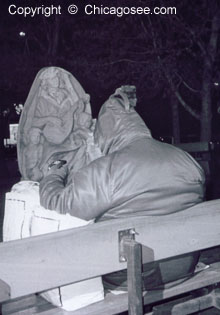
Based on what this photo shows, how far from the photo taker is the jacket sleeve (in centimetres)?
247

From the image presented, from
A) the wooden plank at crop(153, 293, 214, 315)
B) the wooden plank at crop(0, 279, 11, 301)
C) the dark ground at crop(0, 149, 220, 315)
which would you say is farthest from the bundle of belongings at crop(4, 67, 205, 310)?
the dark ground at crop(0, 149, 220, 315)

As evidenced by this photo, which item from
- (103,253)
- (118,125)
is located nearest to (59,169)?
(118,125)

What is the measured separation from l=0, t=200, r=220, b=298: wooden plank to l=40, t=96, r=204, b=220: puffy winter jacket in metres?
0.11

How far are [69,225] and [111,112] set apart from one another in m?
0.71

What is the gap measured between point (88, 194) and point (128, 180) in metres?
0.23

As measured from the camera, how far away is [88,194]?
249 cm

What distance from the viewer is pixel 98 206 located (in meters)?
2.52

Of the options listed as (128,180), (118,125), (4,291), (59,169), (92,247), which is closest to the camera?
(4,291)

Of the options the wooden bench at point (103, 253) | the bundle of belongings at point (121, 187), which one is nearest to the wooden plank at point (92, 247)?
the wooden bench at point (103, 253)

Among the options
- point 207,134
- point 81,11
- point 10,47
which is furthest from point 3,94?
point 207,134

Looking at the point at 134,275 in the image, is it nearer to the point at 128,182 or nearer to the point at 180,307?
the point at 128,182

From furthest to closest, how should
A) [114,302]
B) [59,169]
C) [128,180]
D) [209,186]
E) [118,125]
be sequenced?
1. [209,186]
2. [59,169]
3. [118,125]
4. [114,302]
5. [128,180]

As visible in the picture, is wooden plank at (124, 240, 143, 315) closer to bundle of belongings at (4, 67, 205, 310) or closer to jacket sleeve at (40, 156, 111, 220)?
bundle of belongings at (4, 67, 205, 310)

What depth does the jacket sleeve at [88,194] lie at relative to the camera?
2473mm
